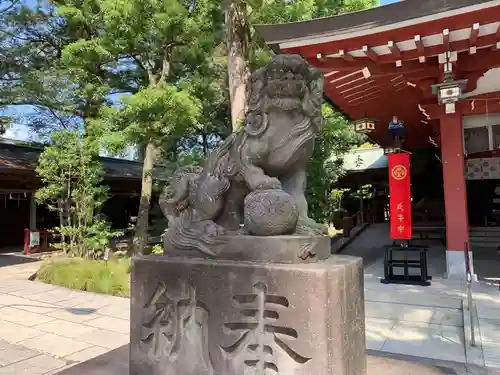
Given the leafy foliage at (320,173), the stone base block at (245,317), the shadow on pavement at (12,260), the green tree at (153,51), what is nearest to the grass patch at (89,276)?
the green tree at (153,51)

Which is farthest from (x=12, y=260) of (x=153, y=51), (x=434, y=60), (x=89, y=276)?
(x=434, y=60)

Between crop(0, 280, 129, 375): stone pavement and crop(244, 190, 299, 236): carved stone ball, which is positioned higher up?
crop(244, 190, 299, 236): carved stone ball

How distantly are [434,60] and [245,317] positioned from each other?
18.0 ft

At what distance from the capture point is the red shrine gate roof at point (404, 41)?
185 inches

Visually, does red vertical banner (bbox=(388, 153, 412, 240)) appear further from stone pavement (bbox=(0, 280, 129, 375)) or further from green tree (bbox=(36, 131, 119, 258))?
green tree (bbox=(36, 131, 119, 258))

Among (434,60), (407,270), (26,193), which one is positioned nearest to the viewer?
(434,60)

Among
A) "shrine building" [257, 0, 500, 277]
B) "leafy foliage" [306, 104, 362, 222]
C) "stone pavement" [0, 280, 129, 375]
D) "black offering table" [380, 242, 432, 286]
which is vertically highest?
"shrine building" [257, 0, 500, 277]

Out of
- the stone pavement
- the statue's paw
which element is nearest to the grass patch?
the stone pavement

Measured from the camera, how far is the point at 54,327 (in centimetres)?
454

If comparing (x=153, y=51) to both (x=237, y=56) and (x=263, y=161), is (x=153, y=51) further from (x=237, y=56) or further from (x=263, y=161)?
(x=263, y=161)

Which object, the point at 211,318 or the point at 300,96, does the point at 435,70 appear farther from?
the point at 211,318

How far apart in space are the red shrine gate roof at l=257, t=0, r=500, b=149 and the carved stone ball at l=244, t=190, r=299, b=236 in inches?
157

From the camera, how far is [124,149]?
296 inches

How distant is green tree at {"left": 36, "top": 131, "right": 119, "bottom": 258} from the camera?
878 cm
